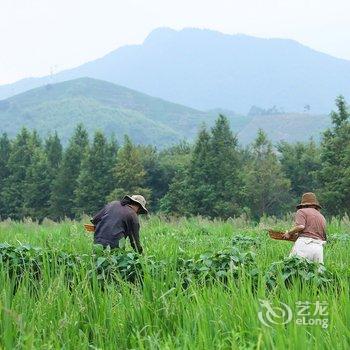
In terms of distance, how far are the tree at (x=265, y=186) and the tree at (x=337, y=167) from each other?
26.8 feet

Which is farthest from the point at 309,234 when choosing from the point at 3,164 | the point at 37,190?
the point at 3,164

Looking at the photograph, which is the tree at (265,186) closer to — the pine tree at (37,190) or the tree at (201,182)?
the tree at (201,182)

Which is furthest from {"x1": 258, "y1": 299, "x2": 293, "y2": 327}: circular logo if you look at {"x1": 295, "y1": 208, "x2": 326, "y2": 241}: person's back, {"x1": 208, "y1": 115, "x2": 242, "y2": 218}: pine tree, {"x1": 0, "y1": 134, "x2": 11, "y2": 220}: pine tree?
{"x1": 0, "y1": 134, "x2": 11, "y2": 220}: pine tree

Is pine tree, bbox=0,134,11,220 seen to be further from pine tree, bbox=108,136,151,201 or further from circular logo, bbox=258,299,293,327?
circular logo, bbox=258,299,293,327

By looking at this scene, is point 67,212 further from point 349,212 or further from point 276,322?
point 276,322

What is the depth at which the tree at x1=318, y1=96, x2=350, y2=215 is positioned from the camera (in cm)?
3566

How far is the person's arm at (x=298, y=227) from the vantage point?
29.2 ft

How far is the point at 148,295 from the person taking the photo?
3.99m

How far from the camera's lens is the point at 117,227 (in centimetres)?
801

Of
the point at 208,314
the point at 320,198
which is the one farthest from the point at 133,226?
the point at 320,198

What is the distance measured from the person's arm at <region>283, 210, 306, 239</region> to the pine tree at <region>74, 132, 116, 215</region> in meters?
39.8

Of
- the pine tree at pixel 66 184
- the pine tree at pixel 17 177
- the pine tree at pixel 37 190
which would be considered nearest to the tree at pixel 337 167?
the pine tree at pixel 66 184

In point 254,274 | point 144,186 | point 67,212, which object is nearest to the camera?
point 254,274

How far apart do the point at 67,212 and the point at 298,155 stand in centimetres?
2190
